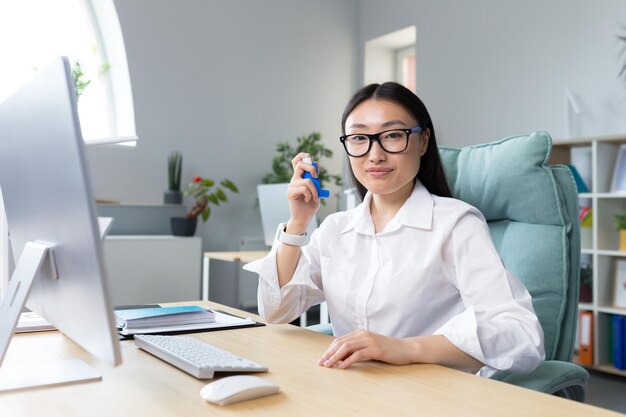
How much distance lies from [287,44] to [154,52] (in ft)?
4.00

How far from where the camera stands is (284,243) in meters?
1.39

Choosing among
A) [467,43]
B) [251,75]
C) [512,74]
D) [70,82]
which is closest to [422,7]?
[467,43]

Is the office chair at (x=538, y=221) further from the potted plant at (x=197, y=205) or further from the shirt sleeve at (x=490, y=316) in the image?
the potted plant at (x=197, y=205)

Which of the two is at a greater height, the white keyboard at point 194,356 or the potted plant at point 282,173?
the potted plant at point 282,173

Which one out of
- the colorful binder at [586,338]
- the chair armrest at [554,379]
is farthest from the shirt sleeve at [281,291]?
the colorful binder at [586,338]

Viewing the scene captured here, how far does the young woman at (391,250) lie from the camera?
1.20 meters

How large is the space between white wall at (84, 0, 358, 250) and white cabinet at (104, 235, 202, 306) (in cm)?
59

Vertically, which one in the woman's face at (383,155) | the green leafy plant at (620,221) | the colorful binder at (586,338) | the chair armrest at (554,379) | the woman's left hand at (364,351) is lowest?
the colorful binder at (586,338)

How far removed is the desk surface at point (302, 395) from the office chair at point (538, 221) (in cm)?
53

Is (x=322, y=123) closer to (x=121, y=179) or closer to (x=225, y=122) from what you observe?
(x=225, y=122)

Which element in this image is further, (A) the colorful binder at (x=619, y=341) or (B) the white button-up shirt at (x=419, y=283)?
(A) the colorful binder at (x=619, y=341)

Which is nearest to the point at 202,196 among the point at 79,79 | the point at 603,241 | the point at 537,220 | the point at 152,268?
the point at 152,268

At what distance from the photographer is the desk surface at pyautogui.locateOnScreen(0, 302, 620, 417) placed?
74 centimetres

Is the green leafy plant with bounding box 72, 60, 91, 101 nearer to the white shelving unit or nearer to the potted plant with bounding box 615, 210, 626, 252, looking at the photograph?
the white shelving unit
